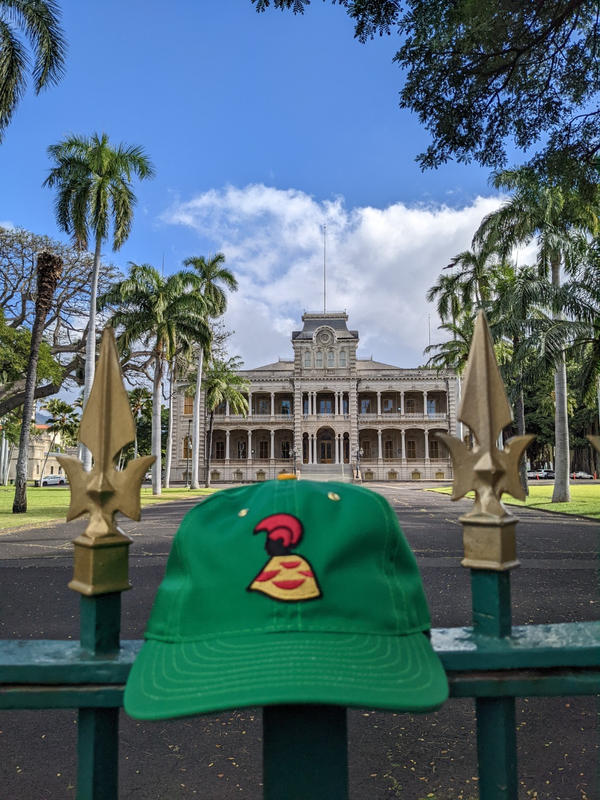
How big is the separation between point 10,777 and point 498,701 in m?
2.65

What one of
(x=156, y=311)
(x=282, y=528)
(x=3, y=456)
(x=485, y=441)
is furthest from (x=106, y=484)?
(x=3, y=456)

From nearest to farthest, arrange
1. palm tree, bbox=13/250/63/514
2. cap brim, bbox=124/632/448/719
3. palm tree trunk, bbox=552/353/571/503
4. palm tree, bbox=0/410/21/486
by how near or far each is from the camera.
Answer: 1. cap brim, bbox=124/632/448/719
2. palm tree, bbox=13/250/63/514
3. palm tree trunk, bbox=552/353/571/503
4. palm tree, bbox=0/410/21/486

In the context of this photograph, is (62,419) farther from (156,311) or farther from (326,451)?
(156,311)

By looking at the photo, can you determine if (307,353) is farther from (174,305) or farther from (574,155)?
(574,155)

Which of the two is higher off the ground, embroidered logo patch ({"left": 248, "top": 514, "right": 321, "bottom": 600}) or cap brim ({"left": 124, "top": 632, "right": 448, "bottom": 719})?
embroidered logo patch ({"left": 248, "top": 514, "right": 321, "bottom": 600})

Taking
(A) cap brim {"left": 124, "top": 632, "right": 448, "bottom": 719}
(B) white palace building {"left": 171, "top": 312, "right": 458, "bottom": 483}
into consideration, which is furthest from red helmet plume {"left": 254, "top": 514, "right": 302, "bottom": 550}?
(B) white palace building {"left": 171, "top": 312, "right": 458, "bottom": 483}

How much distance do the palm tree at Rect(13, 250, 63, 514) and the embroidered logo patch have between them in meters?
18.4

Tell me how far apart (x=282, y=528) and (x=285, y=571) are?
0.08 m

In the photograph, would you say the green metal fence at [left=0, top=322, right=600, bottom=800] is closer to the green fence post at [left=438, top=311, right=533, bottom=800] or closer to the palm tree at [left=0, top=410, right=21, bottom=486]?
the green fence post at [left=438, top=311, right=533, bottom=800]

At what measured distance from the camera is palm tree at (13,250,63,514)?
17.9 metres

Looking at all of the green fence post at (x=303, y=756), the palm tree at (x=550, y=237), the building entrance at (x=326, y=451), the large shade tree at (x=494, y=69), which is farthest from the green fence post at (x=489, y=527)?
the building entrance at (x=326, y=451)

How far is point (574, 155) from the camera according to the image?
751 centimetres

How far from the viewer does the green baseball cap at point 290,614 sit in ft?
2.90

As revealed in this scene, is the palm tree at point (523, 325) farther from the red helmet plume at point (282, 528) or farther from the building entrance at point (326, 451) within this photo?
the building entrance at point (326, 451)
